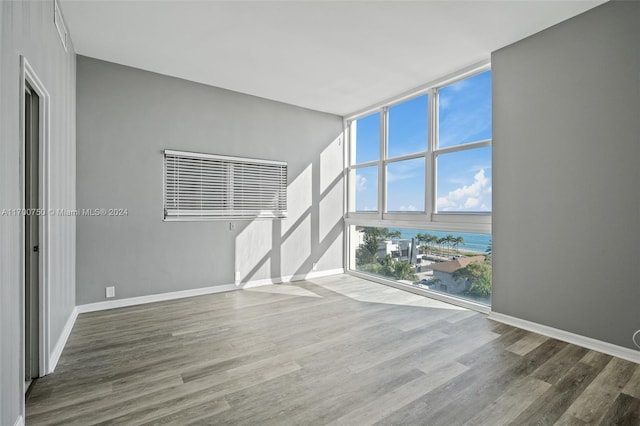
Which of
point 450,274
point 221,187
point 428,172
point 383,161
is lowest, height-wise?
point 450,274

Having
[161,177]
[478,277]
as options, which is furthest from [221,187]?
[478,277]

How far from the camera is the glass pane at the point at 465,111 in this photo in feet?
12.5

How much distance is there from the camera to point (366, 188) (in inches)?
221

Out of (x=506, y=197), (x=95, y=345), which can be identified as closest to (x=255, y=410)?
(x=95, y=345)

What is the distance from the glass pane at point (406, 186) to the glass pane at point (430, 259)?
0.38m

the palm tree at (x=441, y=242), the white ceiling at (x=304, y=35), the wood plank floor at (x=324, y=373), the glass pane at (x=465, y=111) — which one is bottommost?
the wood plank floor at (x=324, y=373)

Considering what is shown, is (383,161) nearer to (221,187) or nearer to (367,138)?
(367,138)

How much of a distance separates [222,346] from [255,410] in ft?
3.36

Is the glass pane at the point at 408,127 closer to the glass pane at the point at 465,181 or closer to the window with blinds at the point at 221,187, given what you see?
the glass pane at the point at 465,181

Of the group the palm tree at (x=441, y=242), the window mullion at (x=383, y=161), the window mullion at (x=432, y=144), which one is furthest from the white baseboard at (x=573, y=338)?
the window mullion at (x=383, y=161)

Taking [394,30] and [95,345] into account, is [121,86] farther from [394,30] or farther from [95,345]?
[394,30]

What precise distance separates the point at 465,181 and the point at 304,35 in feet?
8.42

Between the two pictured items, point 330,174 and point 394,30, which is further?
point 330,174

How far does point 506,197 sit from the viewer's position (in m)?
3.45
